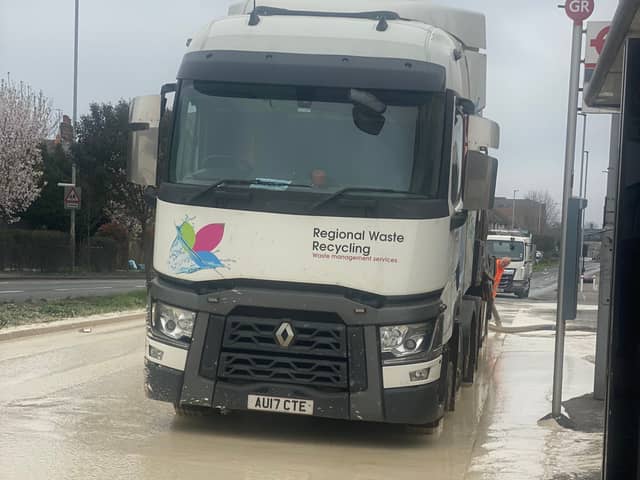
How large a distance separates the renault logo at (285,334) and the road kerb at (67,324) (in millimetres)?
7657

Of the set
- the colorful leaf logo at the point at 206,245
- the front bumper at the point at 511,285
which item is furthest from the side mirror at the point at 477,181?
the front bumper at the point at 511,285

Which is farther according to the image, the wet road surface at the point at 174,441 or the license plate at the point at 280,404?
the license plate at the point at 280,404

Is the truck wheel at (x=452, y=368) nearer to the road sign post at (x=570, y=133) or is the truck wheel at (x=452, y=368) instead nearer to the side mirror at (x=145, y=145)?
the road sign post at (x=570, y=133)

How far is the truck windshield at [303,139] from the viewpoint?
7844mm

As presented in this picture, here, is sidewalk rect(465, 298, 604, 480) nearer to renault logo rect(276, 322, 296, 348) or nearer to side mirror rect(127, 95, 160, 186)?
renault logo rect(276, 322, 296, 348)

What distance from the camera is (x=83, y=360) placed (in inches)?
495

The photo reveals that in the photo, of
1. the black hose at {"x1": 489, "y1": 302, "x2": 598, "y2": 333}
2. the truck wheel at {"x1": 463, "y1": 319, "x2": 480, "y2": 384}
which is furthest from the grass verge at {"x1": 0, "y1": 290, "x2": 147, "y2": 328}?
the black hose at {"x1": 489, "y1": 302, "x2": 598, "y2": 333}

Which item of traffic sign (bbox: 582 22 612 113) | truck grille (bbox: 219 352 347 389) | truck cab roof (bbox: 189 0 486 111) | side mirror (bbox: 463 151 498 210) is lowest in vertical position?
truck grille (bbox: 219 352 347 389)

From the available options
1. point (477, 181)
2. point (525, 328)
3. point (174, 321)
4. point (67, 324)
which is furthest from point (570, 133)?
point (525, 328)

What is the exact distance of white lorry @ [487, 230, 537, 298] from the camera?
38.4 meters

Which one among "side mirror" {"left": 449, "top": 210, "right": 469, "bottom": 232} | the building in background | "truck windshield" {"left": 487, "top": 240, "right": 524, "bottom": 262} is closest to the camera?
"side mirror" {"left": 449, "top": 210, "right": 469, "bottom": 232}

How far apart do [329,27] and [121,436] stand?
3.87 m

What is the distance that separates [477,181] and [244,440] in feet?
9.84

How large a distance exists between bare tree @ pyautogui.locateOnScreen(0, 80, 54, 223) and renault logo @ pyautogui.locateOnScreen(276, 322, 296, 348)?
38.5m
